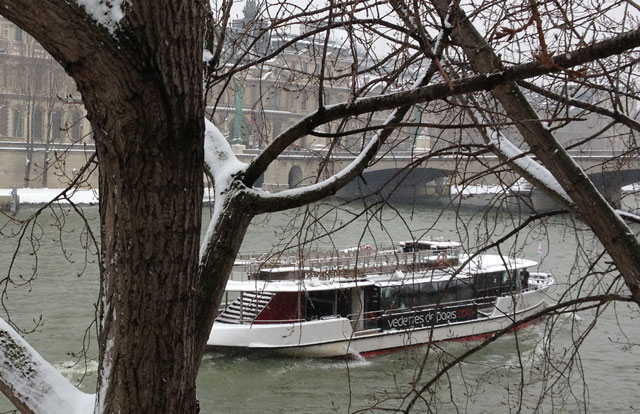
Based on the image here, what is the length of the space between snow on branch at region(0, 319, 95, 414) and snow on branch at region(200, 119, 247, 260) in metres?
0.39

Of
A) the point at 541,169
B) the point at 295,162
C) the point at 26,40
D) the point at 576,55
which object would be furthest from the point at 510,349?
the point at 26,40

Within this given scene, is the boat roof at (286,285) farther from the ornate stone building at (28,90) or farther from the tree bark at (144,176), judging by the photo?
the ornate stone building at (28,90)

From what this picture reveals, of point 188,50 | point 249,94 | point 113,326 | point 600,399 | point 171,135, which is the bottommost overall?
point 600,399

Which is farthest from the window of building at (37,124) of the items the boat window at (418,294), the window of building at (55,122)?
the boat window at (418,294)

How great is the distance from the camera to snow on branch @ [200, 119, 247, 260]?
1891 millimetres

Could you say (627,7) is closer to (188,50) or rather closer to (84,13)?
(188,50)

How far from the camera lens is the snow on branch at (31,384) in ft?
5.56

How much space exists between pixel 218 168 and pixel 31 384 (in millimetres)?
644

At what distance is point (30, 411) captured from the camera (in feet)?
5.55

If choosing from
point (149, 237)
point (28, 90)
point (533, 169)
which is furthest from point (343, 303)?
point (28, 90)

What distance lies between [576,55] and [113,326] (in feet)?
3.38

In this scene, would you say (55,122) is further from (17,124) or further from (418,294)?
(418,294)

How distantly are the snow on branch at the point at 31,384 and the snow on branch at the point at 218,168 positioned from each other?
390mm

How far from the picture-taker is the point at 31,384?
5.60 feet
